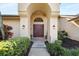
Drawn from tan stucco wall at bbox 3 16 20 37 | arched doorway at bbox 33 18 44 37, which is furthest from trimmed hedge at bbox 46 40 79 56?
tan stucco wall at bbox 3 16 20 37

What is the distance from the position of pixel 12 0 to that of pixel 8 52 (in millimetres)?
2299

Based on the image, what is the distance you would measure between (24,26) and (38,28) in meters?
1.11

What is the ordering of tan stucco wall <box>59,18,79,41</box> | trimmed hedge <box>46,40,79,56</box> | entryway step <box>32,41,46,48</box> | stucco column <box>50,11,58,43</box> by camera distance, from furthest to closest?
stucco column <box>50,11,58,43</box> → entryway step <box>32,41,46,48</box> → tan stucco wall <box>59,18,79,41</box> → trimmed hedge <box>46,40,79,56</box>

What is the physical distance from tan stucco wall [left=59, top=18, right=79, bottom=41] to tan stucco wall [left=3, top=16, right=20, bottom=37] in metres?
2.20

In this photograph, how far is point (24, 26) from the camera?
30.7 feet

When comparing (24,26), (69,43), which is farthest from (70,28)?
(24,26)

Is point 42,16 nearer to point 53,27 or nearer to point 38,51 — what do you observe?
point 53,27

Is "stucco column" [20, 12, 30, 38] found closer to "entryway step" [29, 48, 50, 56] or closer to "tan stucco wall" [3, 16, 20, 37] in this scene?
"tan stucco wall" [3, 16, 20, 37]

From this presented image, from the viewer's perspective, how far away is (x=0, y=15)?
8.26 meters

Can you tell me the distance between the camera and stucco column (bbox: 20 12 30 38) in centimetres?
905

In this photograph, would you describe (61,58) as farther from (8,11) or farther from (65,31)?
(8,11)

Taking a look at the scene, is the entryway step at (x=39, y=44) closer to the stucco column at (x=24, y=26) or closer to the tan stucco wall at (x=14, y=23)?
the stucco column at (x=24, y=26)

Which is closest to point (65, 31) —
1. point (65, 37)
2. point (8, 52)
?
point (65, 37)

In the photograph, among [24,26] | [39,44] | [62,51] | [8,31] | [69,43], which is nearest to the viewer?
[62,51]
